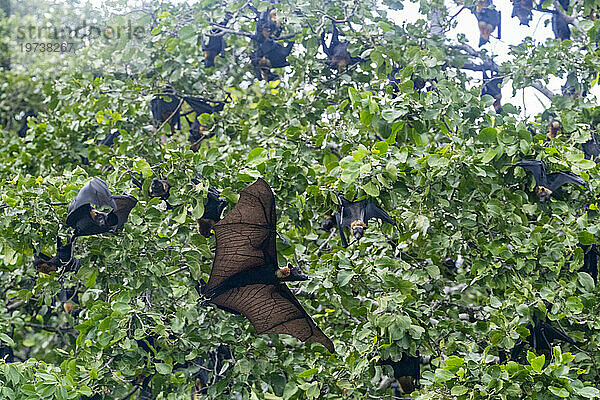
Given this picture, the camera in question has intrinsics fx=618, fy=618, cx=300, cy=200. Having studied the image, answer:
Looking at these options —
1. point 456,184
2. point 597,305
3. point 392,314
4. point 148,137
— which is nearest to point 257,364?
point 392,314

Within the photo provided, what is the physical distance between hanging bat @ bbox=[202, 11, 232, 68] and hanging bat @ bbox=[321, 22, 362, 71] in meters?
0.68

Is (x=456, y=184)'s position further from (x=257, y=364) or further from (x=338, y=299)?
(x=257, y=364)

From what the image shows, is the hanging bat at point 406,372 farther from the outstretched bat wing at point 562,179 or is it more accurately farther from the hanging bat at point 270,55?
the hanging bat at point 270,55

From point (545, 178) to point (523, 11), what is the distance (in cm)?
213

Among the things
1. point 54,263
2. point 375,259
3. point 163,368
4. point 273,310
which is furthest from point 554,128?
point 54,263

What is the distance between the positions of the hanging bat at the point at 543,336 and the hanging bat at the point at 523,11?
242cm

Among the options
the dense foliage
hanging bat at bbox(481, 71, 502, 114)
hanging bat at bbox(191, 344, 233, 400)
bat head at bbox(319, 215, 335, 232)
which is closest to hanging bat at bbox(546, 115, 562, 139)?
the dense foliage

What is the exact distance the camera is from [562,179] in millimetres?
2391

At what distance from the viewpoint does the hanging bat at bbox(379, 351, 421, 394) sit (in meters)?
2.61

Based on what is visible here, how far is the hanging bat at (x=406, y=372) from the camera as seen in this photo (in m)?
2.61

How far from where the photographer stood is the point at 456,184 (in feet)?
7.65

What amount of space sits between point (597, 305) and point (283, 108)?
5.87 feet

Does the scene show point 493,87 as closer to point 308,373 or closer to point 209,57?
point 209,57

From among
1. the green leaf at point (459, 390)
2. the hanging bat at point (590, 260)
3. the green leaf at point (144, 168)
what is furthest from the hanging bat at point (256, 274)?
the hanging bat at point (590, 260)
